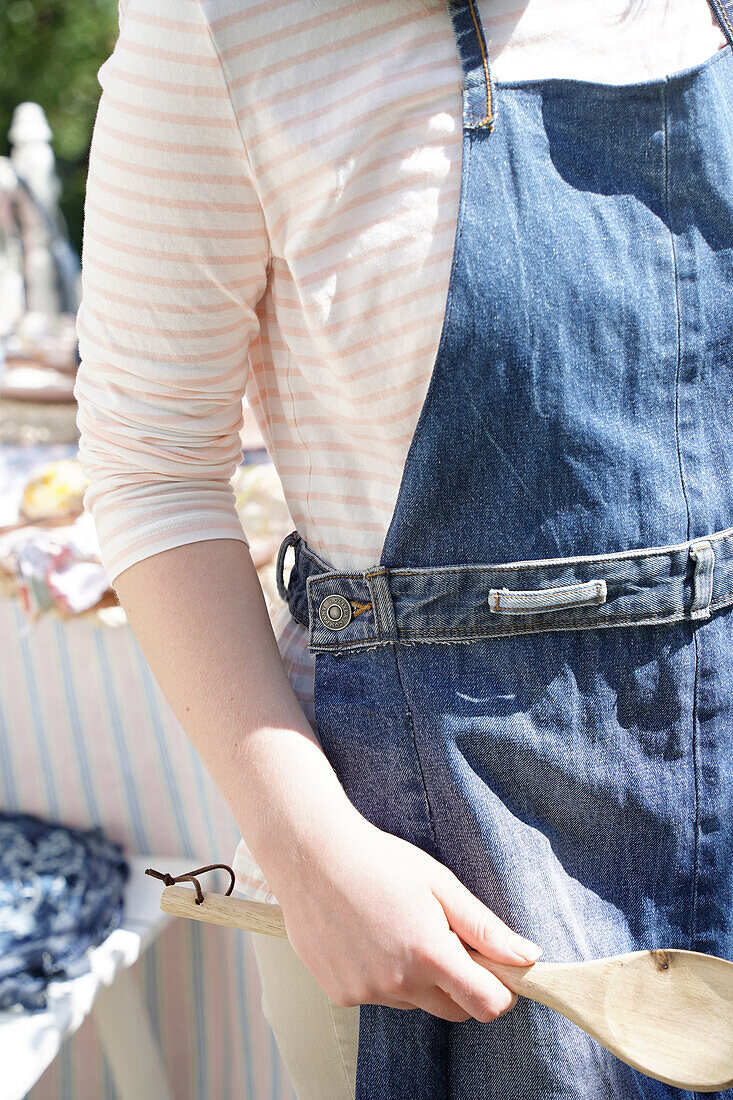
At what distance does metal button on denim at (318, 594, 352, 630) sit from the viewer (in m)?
Answer: 0.59

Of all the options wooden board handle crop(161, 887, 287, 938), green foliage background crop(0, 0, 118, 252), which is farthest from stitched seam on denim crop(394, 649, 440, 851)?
green foliage background crop(0, 0, 118, 252)

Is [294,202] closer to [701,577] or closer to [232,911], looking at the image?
[701,577]

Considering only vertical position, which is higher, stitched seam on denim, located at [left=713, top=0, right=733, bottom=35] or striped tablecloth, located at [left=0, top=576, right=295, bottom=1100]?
stitched seam on denim, located at [left=713, top=0, right=733, bottom=35]

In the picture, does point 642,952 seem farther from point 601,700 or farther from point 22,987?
point 22,987

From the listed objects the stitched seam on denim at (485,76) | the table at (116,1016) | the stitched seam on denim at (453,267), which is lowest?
the table at (116,1016)

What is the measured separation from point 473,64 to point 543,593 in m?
0.30

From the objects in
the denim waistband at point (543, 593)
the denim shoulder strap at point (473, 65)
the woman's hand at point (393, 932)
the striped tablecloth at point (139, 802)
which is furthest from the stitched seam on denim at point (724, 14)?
the striped tablecloth at point (139, 802)

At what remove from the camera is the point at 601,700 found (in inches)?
22.0

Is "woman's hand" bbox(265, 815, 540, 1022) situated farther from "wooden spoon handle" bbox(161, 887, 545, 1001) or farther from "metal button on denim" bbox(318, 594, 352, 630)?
"metal button on denim" bbox(318, 594, 352, 630)

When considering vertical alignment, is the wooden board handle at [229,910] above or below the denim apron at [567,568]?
below

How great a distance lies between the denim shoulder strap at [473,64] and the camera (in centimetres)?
52

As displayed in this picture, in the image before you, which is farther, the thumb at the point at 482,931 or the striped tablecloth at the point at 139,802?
the striped tablecloth at the point at 139,802

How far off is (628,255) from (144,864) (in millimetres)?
1256

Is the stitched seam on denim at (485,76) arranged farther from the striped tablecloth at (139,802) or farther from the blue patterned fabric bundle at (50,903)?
the blue patterned fabric bundle at (50,903)
